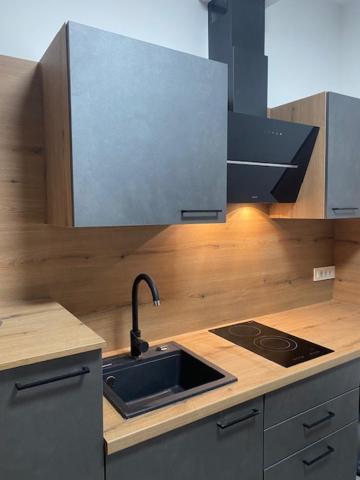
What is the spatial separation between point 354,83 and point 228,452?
2359 mm

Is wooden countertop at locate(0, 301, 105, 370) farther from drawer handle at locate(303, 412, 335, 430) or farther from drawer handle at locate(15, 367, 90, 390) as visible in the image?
drawer handle at locate(303, 412, 335, 430)

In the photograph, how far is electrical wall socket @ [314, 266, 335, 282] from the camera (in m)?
2.38

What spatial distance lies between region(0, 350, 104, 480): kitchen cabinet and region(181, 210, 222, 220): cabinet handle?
60 cm

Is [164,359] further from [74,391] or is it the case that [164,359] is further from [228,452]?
[74,391]

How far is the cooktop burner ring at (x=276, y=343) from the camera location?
1.66 meters

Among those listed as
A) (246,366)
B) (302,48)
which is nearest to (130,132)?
(246,366)

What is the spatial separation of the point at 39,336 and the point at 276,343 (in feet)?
3.75

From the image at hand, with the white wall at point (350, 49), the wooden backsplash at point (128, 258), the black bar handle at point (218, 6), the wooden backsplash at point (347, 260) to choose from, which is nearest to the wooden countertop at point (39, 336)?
the wooden backsplash at point (128, 258)

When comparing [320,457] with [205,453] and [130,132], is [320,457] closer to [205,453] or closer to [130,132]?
[205,453]

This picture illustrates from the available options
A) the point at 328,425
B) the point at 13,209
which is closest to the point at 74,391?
the point at 13,209

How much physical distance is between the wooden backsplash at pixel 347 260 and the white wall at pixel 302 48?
91cm

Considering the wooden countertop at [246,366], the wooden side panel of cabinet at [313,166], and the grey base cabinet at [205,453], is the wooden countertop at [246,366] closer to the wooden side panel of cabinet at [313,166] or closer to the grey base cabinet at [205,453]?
the grey base cabinet at [205,453]

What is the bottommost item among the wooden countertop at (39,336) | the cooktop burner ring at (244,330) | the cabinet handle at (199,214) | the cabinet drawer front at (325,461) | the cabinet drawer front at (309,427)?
the cabinet drawer front at (325,461)

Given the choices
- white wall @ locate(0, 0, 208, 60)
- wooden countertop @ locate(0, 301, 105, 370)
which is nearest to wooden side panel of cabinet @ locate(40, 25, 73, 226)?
white wall @ locate(0, 0, 208, 60)
